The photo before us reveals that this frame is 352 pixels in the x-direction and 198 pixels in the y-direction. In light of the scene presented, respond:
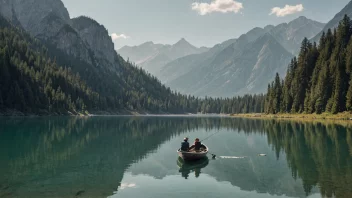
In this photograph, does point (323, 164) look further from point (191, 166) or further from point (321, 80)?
point (321, 80)

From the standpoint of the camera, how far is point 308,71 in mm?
156875

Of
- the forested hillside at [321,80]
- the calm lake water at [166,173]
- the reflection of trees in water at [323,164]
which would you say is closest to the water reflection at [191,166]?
the calm lake water at [166,173]

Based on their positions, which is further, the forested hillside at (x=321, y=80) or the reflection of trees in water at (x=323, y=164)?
the forested hillside at (x=321, y=80)

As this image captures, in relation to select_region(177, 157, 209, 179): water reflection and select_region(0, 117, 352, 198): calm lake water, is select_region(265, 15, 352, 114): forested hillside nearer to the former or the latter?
select_region(0, 117, 352, 198): calm lake water

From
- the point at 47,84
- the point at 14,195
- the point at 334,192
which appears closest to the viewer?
the point at 14,195

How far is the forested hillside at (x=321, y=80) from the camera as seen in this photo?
120075 mm

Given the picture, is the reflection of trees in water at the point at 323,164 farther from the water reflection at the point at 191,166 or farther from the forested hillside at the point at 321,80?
the forested hillside at the point at 321,80

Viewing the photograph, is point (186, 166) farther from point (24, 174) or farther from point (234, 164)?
point (24, 174)

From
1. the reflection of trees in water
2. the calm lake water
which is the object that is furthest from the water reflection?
the reflection of trees in water

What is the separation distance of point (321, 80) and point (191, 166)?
112182mm

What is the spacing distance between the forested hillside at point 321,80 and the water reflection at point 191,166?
302 feet

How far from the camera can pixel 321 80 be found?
129625mm

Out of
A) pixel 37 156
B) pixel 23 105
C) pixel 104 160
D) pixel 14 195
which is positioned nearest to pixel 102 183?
pixel 14 195

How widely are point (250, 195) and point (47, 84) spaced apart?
607ft
